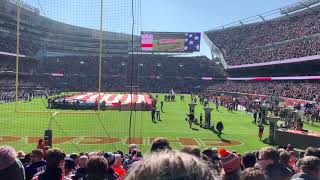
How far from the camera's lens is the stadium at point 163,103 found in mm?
5262

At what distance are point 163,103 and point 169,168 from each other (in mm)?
50933

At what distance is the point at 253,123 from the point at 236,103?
622 inches

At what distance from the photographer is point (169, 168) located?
196 centimetres

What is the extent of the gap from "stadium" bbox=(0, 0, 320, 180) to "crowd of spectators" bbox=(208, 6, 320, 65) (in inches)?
11.8

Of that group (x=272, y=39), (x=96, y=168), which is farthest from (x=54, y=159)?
(x=272, y=39)

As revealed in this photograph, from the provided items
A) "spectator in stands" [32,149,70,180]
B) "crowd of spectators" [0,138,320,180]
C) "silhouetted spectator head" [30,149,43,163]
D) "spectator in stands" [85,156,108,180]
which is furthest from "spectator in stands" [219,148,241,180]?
"silhouetted spectator head" [30,149,43,163]

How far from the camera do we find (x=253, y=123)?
3341 centimetres

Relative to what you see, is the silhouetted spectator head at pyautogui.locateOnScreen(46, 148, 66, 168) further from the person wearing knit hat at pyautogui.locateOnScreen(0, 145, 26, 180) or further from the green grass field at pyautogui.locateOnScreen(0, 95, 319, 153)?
the green grass field at pyautogui.locateOnScreen(0, 95, 319, 153)

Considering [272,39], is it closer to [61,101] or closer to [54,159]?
[61,101]

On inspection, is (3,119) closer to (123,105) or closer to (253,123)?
(123,105)

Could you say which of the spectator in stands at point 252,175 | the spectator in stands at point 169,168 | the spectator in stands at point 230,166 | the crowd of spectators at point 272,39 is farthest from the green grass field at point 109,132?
the crowd of spectators at point 272,39

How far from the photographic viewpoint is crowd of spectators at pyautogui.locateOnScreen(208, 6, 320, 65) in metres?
63.9

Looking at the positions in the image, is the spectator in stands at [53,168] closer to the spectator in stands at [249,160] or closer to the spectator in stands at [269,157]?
the spectator in stands at [269,157]

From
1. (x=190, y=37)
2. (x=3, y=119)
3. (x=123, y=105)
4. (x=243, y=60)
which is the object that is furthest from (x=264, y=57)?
(x=3, y=119)
